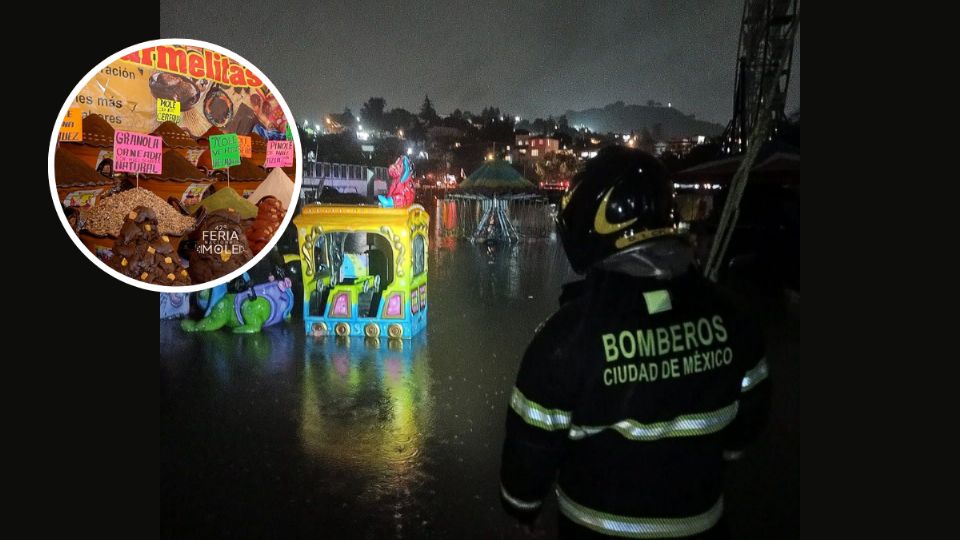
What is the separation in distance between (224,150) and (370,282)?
4.58 m

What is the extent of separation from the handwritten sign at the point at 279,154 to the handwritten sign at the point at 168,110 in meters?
0.60

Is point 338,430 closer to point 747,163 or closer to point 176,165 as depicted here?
point 176,165

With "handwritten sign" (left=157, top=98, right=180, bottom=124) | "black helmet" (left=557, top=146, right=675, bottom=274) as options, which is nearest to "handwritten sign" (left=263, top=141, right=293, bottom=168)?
"handwritten sign" (left=157, top=98, right=180, bottom=124)

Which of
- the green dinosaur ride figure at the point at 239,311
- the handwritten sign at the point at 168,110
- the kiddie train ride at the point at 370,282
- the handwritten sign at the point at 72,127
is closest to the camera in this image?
the handwritten sign at the point at 72,127

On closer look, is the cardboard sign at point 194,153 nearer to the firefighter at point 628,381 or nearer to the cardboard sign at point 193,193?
the cardboard sign at point 193,193

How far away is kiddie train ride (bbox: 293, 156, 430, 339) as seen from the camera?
300 inches

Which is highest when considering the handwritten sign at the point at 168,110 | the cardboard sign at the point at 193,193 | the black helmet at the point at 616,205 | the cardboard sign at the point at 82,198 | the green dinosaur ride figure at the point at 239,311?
the handwritten sign at the point at 168,110

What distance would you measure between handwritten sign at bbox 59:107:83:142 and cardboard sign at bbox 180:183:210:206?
2.38ft

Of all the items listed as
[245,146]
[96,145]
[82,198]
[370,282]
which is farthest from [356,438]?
[370,282]

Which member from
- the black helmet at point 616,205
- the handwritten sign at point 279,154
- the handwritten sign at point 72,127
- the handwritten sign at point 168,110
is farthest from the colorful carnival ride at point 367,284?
the black helmet at point 616,205

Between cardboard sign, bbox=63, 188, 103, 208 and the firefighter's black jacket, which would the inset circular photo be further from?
the firefighter's black jacket

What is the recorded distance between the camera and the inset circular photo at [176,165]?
3344mm

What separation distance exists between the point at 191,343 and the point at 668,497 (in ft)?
23.3

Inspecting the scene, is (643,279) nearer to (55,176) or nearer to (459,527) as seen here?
(459,527)
